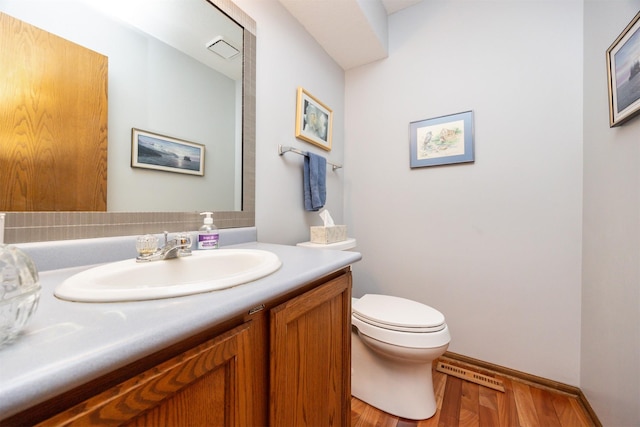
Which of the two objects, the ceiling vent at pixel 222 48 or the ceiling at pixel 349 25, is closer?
the ceiling vent at pixel 222 48

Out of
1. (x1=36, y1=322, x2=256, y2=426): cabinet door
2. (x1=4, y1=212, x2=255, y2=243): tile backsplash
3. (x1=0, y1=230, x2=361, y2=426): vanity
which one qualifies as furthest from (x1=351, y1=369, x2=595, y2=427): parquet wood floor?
(x1=4, y1=212, x2=255, y2=243): tile backsplash

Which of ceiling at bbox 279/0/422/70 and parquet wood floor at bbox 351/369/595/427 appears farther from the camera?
ceiling at bbox 279/0/422/70

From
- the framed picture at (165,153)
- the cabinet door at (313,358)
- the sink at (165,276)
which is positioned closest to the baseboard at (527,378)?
the cabinet door at (313,358)

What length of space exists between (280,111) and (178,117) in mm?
561

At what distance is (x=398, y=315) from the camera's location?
1.18 meters

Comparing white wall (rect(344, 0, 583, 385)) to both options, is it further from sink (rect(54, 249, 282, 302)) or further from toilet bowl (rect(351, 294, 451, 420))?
sink (rect(54, 249, 282, 302))

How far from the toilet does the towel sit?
315 mm

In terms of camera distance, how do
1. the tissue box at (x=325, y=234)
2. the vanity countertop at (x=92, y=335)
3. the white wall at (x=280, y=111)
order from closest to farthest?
the vanity countertop at (x=92, y=335)
the white wall at (x=280, y=111)
the tissue box at (x=325, y=234)

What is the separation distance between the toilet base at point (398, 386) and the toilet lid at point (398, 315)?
0.12m

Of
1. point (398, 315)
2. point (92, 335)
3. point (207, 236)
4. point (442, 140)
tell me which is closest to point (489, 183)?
point (442, 140)

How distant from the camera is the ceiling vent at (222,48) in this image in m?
1.08

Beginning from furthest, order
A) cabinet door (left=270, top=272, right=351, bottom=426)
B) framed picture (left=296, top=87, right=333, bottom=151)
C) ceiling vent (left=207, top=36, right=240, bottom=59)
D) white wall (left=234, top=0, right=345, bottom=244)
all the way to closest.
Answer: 1. framed picture (left=296, top=87, right=333, bottom=151)
2. white wall (left=234, top=0, right=345, bottom=244)
3. ceiling vent (left=207, top=36, right=240, bottom=59)
4. cabinet door (left=270, top=272, right=351, bottom=426)

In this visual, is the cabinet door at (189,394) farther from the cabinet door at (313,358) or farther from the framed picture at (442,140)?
the framed picture at (442,140)

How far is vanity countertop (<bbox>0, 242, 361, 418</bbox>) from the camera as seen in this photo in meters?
0.24
